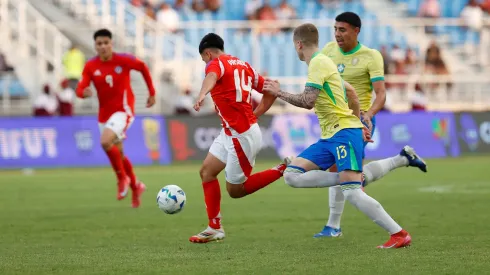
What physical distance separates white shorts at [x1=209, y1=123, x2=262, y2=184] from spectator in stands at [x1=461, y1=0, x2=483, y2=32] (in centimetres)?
2357

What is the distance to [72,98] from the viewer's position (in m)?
27.9

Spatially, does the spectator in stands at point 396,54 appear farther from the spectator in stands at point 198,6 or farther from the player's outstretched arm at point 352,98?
the player's outstretched arm at point 352,98

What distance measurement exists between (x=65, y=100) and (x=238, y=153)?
1725cm

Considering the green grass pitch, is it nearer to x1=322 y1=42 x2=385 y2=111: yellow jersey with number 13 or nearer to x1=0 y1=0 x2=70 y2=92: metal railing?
x1=322 y1=42 x2=385 y2=111: yellow jersey with number 13

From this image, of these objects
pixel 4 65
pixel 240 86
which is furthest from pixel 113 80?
pixel 4 65

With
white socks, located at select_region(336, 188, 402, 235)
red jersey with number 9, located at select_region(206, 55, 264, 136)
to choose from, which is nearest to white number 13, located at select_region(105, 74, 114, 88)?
red jersey with number 9, located at select_region(206, 55, 264, 136)

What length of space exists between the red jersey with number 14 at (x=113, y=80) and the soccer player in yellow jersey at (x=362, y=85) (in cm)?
473

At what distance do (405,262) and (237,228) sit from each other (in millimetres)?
3811

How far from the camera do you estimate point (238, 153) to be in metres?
10.4

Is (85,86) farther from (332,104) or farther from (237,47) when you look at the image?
(237,47)

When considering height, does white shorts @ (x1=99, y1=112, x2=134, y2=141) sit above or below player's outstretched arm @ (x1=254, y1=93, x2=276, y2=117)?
below

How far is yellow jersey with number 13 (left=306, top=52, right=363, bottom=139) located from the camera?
949 centimetres

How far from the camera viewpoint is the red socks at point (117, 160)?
49.0 feet

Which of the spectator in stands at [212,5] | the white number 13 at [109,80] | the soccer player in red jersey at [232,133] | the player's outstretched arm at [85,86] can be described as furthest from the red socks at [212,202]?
the spectator in stands at [212,5]
